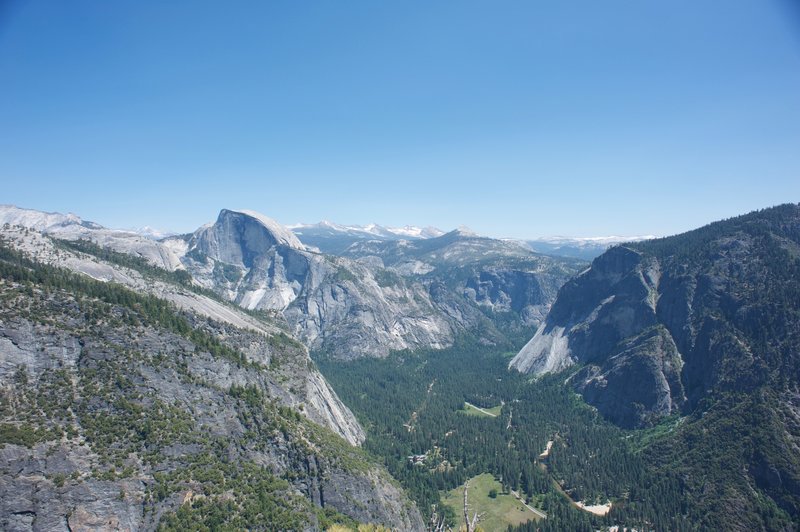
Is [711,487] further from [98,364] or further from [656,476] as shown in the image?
[98,364]

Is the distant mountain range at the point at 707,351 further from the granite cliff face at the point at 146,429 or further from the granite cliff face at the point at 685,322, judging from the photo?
the granite cliff face at the point at 146,429

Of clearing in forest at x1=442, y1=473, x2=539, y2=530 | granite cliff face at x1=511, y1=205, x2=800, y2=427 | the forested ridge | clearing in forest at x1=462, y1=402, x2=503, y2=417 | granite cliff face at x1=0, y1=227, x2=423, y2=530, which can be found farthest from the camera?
clearing in forest at x1=462, y1=402, x2=503, y2=417

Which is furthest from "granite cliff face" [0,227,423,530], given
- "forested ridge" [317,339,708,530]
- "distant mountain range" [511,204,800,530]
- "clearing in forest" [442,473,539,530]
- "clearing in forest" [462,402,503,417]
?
"clearing in forest" [462,402,503,417]

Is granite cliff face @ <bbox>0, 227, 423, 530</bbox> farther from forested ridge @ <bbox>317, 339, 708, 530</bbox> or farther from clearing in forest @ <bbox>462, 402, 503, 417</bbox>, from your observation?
clearing in forest @ <bbox>462, 402, 503, 417</bbox>

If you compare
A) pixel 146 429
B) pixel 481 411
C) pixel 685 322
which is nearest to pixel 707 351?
pixel 685 322

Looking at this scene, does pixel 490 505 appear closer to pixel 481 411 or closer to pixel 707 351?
pixel 481 411
